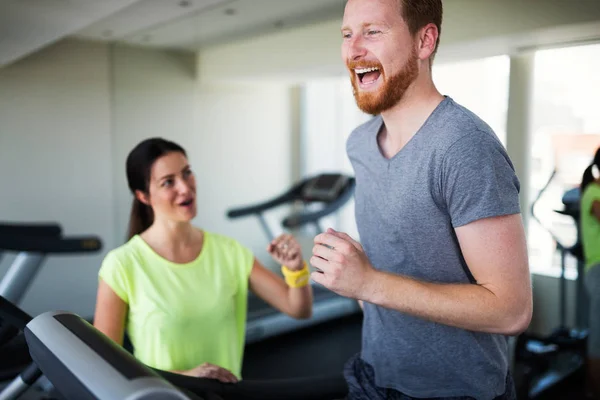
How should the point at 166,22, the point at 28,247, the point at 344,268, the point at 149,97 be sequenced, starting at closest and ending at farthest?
the point at 344,268
the point at 28,247
the point at 166,22
the point at 149,97

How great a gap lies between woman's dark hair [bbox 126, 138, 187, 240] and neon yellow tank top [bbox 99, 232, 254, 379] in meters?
0.19

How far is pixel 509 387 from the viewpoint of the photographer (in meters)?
1.39

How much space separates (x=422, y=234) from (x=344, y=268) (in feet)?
0.84

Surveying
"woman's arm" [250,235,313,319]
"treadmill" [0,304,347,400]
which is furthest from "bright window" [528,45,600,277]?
"treadmill" [0,304,347,400]

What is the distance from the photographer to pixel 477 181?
1063 mm

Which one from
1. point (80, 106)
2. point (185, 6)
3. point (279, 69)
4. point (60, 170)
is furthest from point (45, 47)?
point (279, 69)

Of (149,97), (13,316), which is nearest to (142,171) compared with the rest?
(13,316)

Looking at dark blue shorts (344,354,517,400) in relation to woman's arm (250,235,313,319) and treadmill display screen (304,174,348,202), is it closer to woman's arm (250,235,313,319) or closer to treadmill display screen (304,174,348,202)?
woman's arm (250,235,313,319)

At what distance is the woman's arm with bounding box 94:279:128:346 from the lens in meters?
1.76

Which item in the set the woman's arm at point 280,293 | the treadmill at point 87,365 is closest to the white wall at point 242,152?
the woman's arm at point 280,293

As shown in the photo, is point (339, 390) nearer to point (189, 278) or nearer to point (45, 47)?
point (189, 278)

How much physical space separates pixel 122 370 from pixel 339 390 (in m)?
1.06

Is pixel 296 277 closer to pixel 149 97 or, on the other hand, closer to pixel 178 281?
pixel 178 281

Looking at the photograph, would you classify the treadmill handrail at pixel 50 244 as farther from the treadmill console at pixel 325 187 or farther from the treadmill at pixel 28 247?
the treadmill console at pixel 325 187
